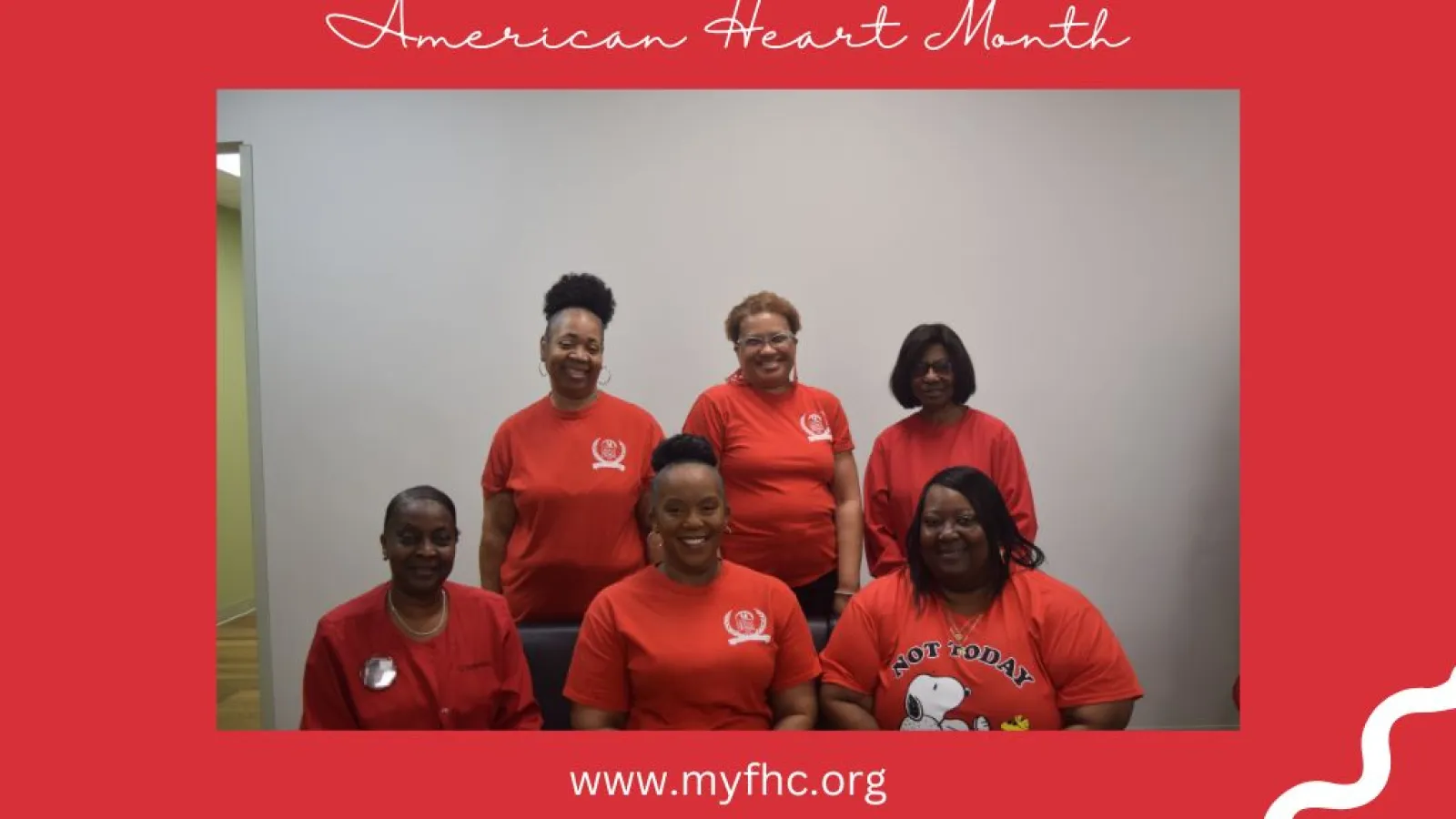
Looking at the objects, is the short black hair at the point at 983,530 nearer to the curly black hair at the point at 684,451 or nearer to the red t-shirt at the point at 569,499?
the curly black hair at the point at 684,451

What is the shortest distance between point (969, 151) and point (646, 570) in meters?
2.19

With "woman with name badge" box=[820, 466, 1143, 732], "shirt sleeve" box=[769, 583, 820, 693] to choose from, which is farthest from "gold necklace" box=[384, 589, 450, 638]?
"woman with name badge" box=[820, 466, 1143, 732]

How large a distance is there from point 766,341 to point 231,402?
7.29 ft

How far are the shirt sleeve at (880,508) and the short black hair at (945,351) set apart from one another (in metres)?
0.23

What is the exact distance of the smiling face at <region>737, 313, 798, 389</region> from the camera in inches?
104

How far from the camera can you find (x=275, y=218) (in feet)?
11.3

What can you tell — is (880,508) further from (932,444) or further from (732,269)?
(732,269)

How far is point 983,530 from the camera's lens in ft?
6.48

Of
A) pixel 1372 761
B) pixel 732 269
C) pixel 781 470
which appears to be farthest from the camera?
pixel 732 269

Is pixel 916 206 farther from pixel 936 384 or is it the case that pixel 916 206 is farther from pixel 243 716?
pixel 243 716

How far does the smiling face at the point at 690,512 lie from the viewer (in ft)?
6.35

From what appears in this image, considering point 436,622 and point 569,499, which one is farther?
point 569,499

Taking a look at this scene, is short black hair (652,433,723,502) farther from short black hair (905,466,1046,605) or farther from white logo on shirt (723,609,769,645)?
short black hair (905,466,1046,605)

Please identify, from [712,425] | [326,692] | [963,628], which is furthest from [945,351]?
[326,692]
